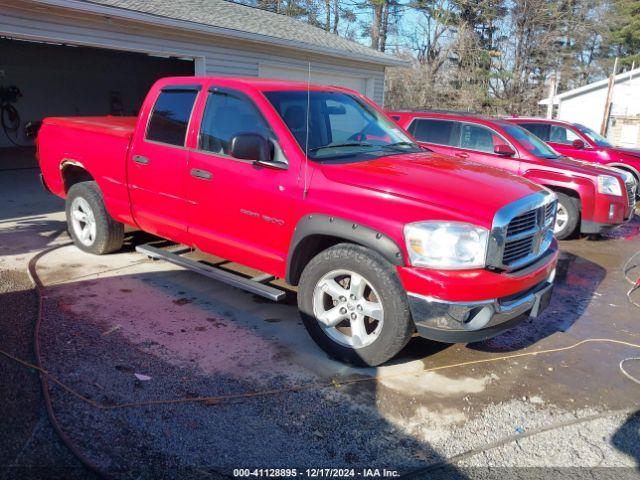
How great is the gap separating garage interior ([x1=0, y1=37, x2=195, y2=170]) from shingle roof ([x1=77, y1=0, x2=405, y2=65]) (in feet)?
11.4

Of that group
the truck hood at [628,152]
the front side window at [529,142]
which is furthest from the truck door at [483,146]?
the truck hood at [628,152]

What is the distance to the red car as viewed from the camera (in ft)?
34.6

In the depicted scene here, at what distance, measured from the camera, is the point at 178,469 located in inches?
105

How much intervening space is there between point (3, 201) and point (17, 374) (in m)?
6.79

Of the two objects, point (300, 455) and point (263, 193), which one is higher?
point (263, 193)

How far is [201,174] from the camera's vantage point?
4.43 meters

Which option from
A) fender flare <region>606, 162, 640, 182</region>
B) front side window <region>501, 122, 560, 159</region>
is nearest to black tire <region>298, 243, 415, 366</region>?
front side window <region>501, 122, 560, 159</region>

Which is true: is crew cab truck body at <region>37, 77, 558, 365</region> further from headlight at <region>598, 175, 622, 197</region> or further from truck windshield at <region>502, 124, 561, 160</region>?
headlight at <region>598, 175, 622, 197</region>

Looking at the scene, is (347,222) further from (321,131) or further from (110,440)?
(110,440)

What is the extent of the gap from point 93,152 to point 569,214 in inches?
257

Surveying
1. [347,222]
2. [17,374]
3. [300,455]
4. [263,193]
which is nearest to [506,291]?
[347,222]

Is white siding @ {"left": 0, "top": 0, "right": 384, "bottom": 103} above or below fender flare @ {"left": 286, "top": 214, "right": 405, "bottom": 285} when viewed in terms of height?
above

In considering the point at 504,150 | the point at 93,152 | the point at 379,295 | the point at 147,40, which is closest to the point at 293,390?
the point at 379,295

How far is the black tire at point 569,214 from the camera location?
7672mm
